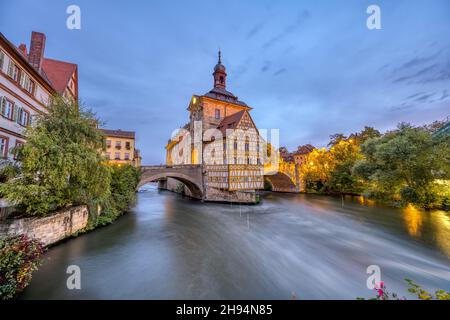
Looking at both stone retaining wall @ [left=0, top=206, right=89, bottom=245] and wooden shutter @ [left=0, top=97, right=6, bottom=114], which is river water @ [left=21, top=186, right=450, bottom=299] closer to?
stone retaining wall @ [left=0, top=206, right=89, bottom=245]

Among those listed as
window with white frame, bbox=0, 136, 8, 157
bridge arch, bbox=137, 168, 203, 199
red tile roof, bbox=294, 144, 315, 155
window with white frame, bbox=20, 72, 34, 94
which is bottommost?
bridge arch, bbox=137, 168, 203, 199

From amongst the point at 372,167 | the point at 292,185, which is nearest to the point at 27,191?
the point at 372,167

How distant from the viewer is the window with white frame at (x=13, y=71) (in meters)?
9.53

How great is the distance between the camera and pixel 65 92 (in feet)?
50.1

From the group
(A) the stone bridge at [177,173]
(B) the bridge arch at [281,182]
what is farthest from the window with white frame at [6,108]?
(B) the bridge arch at [281,182]

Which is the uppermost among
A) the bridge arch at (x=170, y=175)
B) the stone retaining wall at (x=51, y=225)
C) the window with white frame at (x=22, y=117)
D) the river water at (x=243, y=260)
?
the window with white frame at (x=22, y=117)

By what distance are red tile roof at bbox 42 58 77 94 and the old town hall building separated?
14.3 meters

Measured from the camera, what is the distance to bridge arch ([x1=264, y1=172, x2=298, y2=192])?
110 ft

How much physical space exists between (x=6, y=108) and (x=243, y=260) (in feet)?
47.8

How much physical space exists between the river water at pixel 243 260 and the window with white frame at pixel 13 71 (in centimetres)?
969

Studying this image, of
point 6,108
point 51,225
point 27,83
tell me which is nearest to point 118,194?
point 51,225

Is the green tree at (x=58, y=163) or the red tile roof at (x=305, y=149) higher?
the red tile roof at (x=305, y=149)

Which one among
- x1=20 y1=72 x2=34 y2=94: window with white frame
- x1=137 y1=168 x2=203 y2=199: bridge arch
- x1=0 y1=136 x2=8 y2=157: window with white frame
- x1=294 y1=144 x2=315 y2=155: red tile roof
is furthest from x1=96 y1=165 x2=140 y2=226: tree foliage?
x1=294 y1=144 x2=315 y2=155: red tile roof

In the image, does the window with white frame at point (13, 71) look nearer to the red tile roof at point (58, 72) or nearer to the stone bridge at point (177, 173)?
the red tile roof at point (58, 72)
